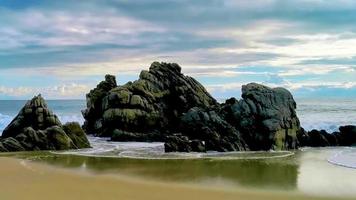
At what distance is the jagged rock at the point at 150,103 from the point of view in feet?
145

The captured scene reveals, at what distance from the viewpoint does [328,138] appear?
3975 centimetres

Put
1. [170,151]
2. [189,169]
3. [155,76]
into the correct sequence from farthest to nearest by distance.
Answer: [155,76] → [170,151] → [189,169]

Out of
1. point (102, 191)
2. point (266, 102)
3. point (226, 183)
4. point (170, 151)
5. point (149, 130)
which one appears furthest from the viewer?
point (149, 130)

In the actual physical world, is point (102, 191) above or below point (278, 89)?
below

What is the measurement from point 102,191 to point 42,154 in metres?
15.3

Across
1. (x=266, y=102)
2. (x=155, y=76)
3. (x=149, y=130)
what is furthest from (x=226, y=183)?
(x=155, y=76)

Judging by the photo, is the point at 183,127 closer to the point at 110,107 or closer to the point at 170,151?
the point at 170,151

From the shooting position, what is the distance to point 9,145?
33.6m

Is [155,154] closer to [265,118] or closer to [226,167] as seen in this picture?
[226,167]

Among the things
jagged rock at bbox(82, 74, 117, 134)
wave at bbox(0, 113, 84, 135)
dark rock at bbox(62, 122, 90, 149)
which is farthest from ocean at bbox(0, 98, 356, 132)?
dark rock at bbox(62, 122, 90, 149)

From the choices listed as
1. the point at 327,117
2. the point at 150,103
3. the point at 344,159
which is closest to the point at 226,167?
the point at 344,159

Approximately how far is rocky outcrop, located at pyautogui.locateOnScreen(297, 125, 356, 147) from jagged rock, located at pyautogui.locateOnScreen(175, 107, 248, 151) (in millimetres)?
6594

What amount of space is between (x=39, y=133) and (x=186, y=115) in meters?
10.9

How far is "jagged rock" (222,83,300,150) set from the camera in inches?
1389
